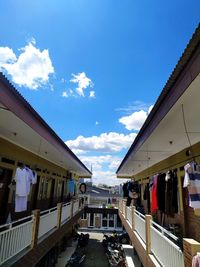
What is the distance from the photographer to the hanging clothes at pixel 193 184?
359cm

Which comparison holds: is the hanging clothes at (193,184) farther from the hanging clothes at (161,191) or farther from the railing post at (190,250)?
the hanging clothes at (161,191)

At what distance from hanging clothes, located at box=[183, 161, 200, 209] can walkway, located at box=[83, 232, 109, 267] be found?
1437 cm

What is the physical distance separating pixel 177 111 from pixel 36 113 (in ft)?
10.0

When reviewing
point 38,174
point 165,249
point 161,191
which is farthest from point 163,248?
point 38,174

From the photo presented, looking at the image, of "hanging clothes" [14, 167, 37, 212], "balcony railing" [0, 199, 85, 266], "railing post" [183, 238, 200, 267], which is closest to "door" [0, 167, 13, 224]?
"balcony railing" [0, 199, 85, 266]

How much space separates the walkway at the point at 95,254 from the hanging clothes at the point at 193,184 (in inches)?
566

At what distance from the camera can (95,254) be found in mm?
18094

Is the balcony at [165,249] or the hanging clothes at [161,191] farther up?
the hanging clothes at [161,191]

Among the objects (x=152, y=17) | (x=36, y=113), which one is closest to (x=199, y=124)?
(x=152, y=17)

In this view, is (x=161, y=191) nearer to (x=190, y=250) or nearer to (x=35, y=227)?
(x=190, y=250)

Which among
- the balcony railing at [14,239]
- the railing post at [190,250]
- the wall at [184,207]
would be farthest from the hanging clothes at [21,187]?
the wall at [184,207]

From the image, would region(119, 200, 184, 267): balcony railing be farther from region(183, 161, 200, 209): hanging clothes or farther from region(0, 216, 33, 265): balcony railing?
region(0, 216, 33, 265): balcony railing

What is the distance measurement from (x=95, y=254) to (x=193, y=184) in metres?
17.4

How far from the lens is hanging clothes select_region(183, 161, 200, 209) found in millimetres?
3593
